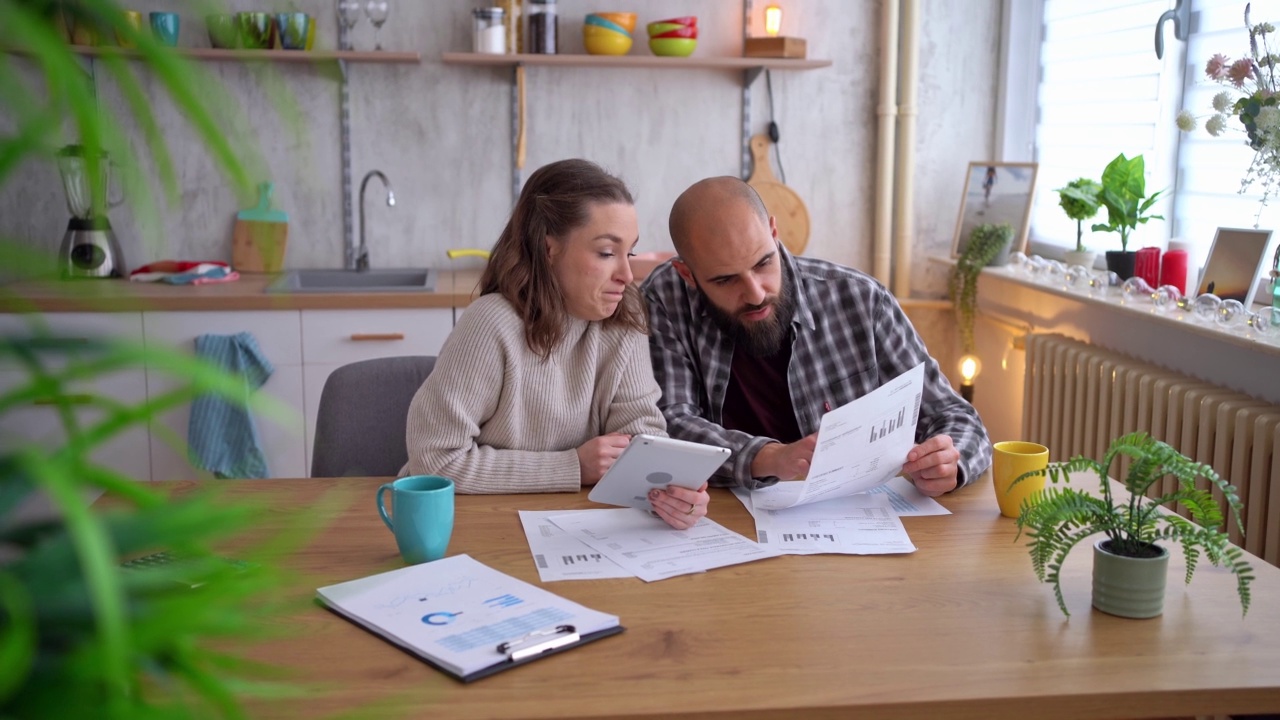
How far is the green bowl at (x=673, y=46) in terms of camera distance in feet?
12.5

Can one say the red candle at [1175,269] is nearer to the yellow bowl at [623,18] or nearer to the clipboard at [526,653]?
the yellow bowl at [623,18]

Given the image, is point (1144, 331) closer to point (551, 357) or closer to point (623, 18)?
point (551, 357)

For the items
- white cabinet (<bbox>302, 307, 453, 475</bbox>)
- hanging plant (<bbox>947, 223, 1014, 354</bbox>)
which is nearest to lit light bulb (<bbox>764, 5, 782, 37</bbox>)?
hanging plant (<bbox>947, 223, 1014, 354</bbox>)

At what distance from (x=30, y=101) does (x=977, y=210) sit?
373cm

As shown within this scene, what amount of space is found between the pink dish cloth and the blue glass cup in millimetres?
711

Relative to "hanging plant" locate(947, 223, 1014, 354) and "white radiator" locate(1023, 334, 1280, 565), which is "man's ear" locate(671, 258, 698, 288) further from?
"hanging plant" locate(947, 223, 1014, 354)

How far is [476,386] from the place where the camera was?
181cm

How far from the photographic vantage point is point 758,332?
2.12 metres

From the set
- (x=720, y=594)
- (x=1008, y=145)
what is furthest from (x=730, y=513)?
(x=1008, y=145)

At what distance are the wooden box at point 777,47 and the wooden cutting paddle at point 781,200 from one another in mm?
327

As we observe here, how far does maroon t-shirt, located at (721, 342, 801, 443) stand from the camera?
2197 millimetres

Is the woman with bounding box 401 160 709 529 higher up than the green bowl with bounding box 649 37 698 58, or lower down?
lower down

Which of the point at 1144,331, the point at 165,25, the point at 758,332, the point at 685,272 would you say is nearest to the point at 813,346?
the point at 758,332

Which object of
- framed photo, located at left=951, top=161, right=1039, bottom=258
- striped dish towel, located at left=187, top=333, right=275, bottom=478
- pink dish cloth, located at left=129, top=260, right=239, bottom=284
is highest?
framed photo, located at left=951, top=161, right=1039, bottom=258
